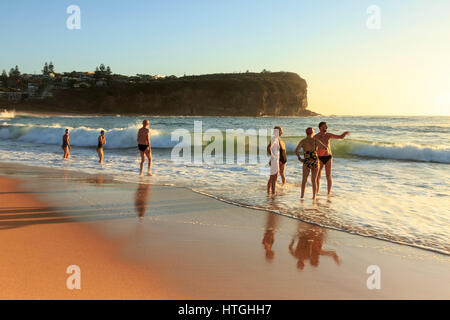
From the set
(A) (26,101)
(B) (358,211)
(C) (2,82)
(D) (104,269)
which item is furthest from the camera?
(C) (2,82)

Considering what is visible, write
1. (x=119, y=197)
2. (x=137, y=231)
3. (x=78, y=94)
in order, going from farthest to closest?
(x=78, y=94) → (x=119, y=197) → (x=137, y=231)

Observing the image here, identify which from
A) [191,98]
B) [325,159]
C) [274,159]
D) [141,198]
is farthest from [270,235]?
[191,98]

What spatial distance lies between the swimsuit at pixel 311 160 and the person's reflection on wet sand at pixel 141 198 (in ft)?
12.9

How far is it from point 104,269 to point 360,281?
2.76m

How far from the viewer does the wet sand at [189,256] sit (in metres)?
3.44

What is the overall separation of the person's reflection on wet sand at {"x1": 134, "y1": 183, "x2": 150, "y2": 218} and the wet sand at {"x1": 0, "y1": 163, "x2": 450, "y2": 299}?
0.08 m

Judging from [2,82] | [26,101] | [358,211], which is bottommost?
[358,211]

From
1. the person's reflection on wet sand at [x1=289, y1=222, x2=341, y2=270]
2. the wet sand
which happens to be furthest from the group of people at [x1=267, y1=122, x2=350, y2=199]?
the person's reflection on wet sand at [x1=289, y1=222, x2=341, y2=270]

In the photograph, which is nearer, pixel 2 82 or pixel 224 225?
pixel 224 225

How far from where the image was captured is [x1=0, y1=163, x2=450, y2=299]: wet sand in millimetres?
3438

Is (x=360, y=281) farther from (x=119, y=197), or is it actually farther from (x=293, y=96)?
(x=293, y=96)

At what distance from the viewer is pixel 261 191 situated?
923 centimetres

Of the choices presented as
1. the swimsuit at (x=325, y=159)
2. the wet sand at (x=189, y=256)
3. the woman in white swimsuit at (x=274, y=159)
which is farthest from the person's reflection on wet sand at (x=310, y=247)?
the swimsuit at (x=325, y=159)

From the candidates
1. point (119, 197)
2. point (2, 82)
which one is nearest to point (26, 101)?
point (2, 82)
